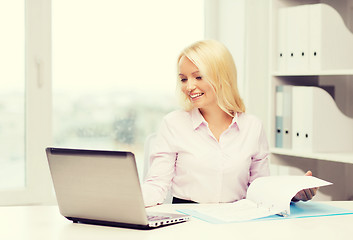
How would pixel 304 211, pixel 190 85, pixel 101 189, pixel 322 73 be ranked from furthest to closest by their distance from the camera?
pixel 322 73 < pixel 190 85 < pixel 304 211 < pixel 101 189

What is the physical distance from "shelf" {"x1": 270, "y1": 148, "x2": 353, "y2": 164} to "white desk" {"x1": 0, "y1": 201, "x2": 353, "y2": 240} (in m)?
0.92

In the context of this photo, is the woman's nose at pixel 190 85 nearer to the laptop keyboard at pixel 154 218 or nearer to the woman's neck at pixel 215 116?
the woman's neck at pixel 215 116

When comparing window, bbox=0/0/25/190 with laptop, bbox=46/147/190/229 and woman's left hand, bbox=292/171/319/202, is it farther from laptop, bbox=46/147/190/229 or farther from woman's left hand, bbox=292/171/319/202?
woman's left hand, bbox=292/171/319/202

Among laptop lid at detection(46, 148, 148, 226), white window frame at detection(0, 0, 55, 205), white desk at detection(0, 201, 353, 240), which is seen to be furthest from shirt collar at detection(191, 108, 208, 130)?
white window frame at detection(0, 0, 55, 205)

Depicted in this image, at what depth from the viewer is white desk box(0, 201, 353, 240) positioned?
4.92 ft

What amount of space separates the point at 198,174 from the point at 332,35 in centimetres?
106

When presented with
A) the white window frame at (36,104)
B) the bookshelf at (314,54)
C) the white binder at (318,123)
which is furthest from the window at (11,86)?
the white binder at (318,123)

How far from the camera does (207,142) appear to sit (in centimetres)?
223

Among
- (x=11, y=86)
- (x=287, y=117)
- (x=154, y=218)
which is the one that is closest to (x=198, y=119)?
(x=154, y=218)

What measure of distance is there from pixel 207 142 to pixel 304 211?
1.75ft

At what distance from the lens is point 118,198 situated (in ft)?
5.03

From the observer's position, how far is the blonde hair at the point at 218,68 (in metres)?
2.19

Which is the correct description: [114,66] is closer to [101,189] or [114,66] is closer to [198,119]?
[198,119]

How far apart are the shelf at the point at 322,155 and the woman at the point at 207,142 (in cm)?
52
